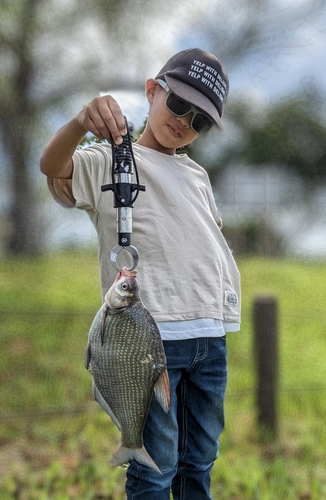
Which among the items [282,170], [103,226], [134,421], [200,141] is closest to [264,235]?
[282,170]

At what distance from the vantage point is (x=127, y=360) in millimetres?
606

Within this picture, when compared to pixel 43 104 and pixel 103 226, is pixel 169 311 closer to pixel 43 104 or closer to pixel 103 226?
pixel 103 226

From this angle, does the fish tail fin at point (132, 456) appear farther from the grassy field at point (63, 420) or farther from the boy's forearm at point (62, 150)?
the grassy field at point (63, 420)

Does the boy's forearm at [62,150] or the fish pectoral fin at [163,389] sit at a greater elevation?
the boy's forearm at [62,150]

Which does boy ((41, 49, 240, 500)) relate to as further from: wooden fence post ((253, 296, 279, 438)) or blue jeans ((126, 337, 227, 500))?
wooden fence post ((253, 296, 279, 438))

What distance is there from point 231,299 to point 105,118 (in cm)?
36

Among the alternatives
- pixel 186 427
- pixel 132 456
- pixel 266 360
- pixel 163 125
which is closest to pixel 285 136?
pixel 266 360

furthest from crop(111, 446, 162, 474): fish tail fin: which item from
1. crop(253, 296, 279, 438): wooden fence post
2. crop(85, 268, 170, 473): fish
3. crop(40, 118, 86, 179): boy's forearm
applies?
crop(253, 296, 279, 438): wooden fence post

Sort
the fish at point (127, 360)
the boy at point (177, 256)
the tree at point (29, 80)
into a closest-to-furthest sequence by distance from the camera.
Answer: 1. the fish at point (127, 360)
2. the boy at point (177, 256)
3. the tree at point (29, 80)

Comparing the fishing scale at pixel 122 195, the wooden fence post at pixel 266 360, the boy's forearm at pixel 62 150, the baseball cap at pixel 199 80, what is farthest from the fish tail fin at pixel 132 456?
the wooden fence post at pixel 266 360

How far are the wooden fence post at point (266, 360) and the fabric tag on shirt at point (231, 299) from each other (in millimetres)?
573

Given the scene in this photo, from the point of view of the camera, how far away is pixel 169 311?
720 millimetres

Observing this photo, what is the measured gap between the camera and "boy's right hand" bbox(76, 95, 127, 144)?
1.97 feet

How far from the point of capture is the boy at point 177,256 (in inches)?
27.8
